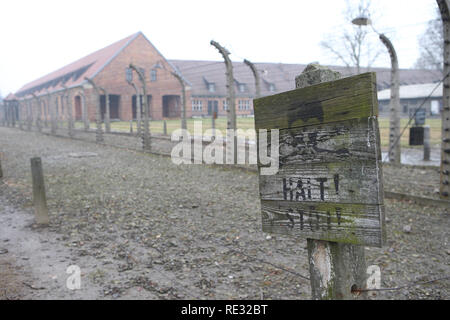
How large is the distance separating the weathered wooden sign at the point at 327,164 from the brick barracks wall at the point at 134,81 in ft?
123

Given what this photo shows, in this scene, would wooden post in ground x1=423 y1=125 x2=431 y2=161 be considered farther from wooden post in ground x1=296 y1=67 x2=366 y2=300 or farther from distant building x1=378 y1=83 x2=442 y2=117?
distant building x1=378 y1=83 x2=442 y2=117

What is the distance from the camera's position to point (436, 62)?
37906mm

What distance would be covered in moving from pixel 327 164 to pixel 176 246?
3.21 meters

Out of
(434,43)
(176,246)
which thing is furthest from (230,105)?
(434,43)

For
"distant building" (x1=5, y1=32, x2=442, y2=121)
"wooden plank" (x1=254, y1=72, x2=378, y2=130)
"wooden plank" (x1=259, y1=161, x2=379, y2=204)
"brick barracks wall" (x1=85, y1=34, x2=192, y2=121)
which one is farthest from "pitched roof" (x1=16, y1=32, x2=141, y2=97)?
"wooden plank" (x1=259, y1=161, x2=379, y2=204)

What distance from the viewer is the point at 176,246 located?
4672 millimetres

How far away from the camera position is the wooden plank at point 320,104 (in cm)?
169

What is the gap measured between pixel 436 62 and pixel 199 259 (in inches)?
1625

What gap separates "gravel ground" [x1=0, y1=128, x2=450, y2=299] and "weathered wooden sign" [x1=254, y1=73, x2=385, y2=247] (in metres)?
1.70

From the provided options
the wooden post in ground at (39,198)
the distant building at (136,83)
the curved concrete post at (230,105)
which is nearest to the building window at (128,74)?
the distant building at (136,83)

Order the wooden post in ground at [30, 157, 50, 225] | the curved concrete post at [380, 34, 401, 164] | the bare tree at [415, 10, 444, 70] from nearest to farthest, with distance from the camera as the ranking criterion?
the wooden post in ground at [30, 157, 50, 225]
the curved concrete post at [380, 34, 401, 164]
the bare tree at [415, 10, 444, 70]

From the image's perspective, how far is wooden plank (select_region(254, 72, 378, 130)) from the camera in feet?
5.54
